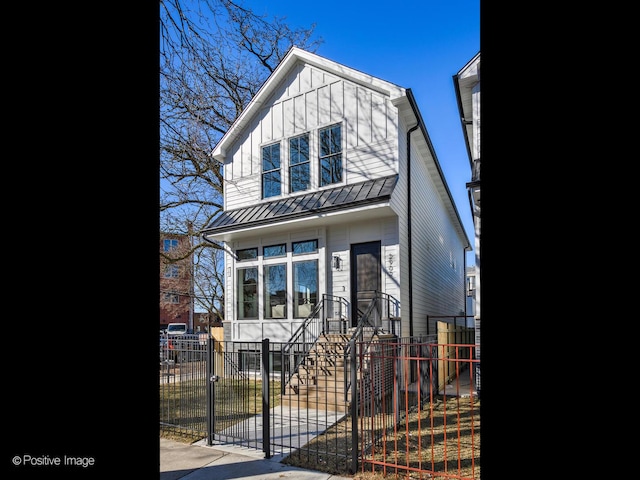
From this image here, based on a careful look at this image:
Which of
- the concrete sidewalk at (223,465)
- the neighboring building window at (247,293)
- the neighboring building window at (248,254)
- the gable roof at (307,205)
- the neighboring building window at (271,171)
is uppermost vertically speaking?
the neighboring building window at (271,171)

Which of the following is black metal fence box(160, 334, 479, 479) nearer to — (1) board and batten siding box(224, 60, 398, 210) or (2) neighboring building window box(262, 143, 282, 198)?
(1) board and batten siding box(224, 60, 398, 210)

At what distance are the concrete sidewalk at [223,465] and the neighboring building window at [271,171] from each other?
26.6 feet

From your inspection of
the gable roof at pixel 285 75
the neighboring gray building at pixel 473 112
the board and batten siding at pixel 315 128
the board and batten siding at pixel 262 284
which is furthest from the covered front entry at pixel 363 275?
the gable roof at pixel 285 75

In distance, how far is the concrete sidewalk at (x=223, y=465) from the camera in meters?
4.66

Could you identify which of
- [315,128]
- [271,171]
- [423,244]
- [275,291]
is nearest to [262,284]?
[275,291]

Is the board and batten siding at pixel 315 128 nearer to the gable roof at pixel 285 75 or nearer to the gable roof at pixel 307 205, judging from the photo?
the gable roof at pixel 285 75

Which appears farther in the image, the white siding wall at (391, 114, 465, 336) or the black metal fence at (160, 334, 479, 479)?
the white siding wall at (391, 114, 465, 336)

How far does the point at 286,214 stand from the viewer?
441 inches

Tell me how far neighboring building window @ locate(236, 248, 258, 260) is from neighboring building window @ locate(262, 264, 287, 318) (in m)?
0.61

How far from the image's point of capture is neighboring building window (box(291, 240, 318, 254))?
11678 mm

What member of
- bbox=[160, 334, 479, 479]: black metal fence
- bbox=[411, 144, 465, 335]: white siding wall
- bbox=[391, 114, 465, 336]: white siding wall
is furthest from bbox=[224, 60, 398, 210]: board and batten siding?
bbox=[160, 334, 479, 479]: black metal fence
